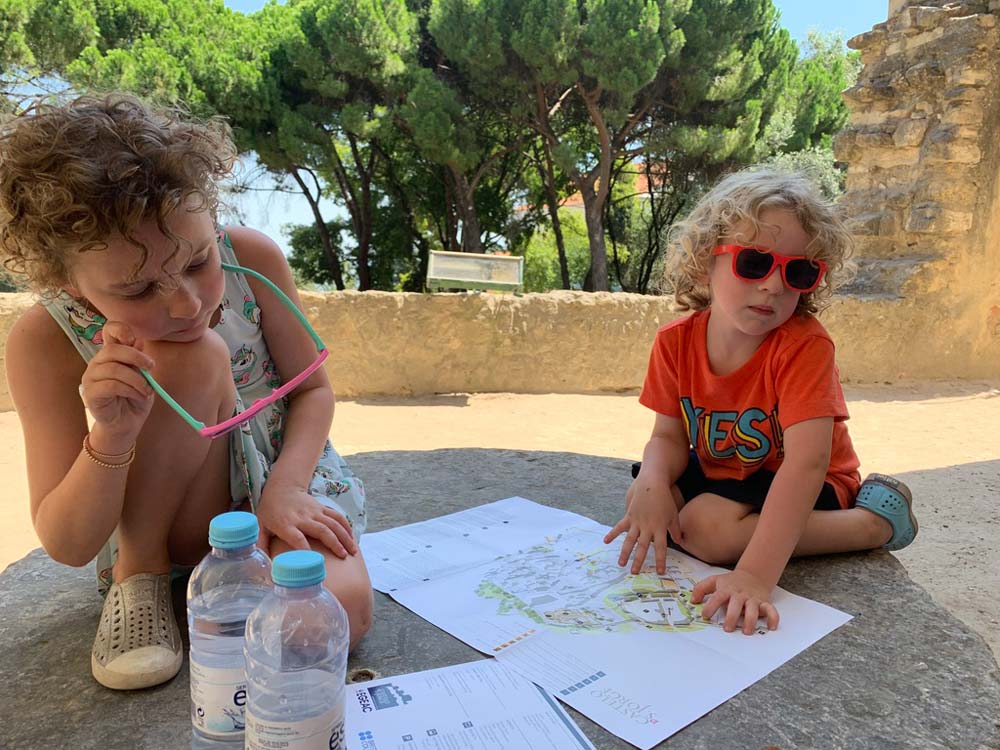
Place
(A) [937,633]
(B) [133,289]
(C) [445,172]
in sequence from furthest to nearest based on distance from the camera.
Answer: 1. (C) [445,172]
2. (A) [937,633]
3. (B) [133,289]

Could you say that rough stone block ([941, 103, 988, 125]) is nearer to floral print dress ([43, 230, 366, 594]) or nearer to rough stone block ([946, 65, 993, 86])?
rough stone block ([946, 65, 993, 86])

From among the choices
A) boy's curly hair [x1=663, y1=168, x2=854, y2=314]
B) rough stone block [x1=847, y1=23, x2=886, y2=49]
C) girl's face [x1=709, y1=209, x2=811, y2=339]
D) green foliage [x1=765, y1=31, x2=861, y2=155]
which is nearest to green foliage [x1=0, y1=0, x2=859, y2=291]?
green foliage [x1=765, y1=31, x2=861, y2=155]

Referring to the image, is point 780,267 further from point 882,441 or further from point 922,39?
point 922,39

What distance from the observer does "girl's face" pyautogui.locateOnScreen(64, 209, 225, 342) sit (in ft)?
2.90

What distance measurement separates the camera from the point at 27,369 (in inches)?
41.4

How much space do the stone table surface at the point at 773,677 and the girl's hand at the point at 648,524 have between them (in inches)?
9.6

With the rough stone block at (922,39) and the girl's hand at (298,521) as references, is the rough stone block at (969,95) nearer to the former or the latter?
the rough stone block at (922,39)

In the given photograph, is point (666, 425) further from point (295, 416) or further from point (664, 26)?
point (664, 26)

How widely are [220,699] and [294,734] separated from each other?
16 centimetres

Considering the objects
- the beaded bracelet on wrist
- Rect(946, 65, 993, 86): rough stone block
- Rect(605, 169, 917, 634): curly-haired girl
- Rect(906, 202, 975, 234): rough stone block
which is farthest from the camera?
Rect(906, 202, 975, 234): rough stone block

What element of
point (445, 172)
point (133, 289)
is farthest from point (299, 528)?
point (445, 172)

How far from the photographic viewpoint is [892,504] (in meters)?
1.48

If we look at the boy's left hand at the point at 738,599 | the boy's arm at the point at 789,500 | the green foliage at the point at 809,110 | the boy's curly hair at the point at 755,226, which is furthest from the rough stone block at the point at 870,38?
the boy's left hand at the point at 738,599

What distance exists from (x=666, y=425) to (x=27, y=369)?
1205mm
